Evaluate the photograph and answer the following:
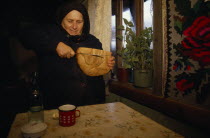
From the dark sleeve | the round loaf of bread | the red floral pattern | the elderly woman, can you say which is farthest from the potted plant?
the dark sleeve

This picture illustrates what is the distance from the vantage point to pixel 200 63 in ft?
3.72

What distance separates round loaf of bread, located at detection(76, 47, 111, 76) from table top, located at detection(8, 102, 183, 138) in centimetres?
40

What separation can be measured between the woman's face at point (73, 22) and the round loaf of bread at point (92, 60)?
2.55ft

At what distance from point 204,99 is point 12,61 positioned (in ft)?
16.1

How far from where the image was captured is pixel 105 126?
1.02 metres

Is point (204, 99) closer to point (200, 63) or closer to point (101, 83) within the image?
point (200, 63)

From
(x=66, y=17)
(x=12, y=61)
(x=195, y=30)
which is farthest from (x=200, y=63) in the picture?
(x=12, y=61)

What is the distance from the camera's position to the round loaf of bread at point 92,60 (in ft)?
4.43

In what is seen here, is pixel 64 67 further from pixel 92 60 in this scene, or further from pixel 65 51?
pixel 92 60

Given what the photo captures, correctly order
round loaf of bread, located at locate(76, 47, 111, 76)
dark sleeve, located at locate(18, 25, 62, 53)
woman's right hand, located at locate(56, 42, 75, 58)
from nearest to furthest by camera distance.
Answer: round loaf of bread, located at locate(76, 47, 111, 76)
woman's right hand, located at locate(56, 42, 75, 58)
dark sleeve, located at locate(18, 25, 62, 53)

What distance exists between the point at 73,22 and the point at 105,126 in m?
1.46

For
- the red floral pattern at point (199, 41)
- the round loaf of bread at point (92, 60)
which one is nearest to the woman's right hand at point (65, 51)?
the round loaf of bread at point (92, 60)

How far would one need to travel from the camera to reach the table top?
907mm

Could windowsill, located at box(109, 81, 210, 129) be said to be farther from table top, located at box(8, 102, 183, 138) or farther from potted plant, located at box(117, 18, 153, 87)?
table top, located at box(8, 102, 183, 138)
